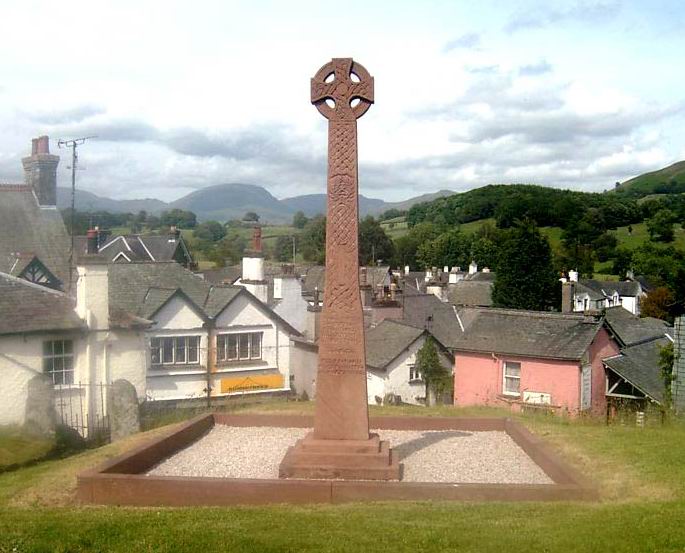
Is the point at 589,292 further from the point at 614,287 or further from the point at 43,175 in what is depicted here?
the point at 43,175

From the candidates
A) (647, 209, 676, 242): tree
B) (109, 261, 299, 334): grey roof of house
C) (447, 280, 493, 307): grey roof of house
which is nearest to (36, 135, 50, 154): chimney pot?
(109, 261, 299, 334): grey roof of house

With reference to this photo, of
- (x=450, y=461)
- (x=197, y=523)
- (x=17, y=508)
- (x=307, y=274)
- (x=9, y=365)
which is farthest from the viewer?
(x=307, y=274)

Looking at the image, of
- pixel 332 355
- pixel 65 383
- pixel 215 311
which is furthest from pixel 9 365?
pixel 332 355

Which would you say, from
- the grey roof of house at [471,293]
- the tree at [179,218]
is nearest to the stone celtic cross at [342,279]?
the grey roof of house at [471,293]

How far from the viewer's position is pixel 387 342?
2925 cm

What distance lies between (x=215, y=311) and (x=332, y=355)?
17.5 metres

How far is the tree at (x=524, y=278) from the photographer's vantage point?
178ft

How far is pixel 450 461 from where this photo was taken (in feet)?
40.4

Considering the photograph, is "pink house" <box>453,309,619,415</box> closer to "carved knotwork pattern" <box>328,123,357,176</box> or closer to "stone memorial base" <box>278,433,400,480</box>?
"stone memorial base" <box>278,433,400,480</box>

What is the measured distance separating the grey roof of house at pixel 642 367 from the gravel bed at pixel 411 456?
1034 centimetres

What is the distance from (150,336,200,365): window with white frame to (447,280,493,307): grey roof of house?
39642mm

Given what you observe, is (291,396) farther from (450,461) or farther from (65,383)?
(450,461)

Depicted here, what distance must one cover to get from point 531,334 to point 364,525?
19177 millimetres

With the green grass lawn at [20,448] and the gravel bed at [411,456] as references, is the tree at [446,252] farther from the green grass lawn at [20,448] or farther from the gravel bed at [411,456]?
the green grass lawn at [20,448]
